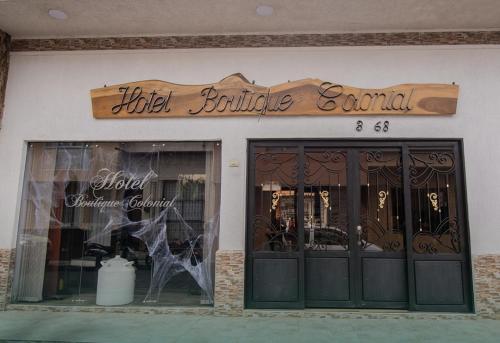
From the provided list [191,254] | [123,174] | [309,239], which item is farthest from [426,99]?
[123,174]

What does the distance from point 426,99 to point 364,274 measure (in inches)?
121

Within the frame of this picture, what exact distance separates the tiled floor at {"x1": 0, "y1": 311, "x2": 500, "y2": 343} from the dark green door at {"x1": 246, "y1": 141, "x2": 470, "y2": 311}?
0.47m

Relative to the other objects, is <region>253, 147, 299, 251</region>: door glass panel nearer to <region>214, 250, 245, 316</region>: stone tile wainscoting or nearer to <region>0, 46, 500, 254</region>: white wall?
<region>0, 46, 500, 254</region>: white wall

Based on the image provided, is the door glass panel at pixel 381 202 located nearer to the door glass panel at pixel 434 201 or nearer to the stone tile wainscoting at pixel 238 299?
the door glass panel at pixel 434 201

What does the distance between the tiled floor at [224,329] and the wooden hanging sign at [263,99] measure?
10.9 feet

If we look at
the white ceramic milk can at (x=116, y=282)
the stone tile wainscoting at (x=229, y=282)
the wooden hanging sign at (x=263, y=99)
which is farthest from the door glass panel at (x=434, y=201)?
the white ceramic milk can at (x=116, y=282)

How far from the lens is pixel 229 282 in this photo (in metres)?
6.30

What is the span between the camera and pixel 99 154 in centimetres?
693

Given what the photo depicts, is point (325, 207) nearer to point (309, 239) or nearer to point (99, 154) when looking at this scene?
point (309, 239)

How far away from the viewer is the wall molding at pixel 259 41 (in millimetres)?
6633

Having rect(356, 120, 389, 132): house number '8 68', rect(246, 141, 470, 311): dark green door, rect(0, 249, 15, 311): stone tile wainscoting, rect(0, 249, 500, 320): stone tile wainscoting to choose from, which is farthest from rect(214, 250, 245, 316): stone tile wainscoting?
rect(0, 249, 15, 311): stone tile wainscoting

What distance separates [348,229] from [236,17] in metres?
3.94

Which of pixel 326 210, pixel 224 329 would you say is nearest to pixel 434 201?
pixel 326 210

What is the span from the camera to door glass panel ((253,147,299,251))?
6461 mm
